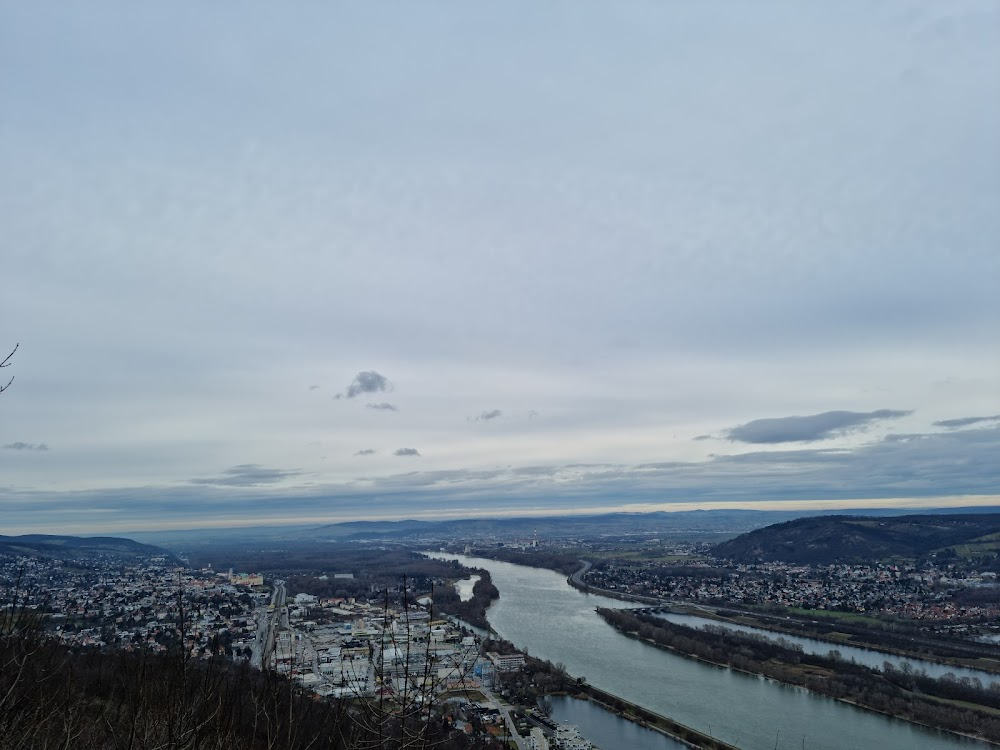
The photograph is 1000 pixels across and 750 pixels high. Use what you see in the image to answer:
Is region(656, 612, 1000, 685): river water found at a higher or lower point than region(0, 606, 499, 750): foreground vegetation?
lower

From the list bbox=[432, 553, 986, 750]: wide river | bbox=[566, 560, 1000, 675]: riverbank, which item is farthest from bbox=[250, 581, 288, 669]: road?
bbox=[566, 560, 1000, 675]: riverbank

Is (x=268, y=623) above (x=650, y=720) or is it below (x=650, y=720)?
above

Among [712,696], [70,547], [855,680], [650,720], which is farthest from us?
[70,547]

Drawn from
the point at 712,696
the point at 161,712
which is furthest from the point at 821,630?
the point at 161,712

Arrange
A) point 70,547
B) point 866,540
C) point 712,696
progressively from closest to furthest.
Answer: point 712,696 → point 866,540 → point 70,547

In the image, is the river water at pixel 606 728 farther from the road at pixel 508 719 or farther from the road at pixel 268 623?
the road at pixel 268 623

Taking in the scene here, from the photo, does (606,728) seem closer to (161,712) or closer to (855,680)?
(855,680)

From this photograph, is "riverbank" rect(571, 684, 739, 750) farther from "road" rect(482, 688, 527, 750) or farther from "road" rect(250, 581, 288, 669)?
"road" rect(250, 581, 288, 669)

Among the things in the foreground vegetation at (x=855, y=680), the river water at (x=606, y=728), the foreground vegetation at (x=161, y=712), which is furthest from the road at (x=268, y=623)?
the foreground vegetation at (x=855, y=680)
